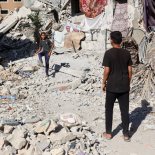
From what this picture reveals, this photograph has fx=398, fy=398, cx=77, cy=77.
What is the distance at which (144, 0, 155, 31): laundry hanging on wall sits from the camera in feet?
52.6

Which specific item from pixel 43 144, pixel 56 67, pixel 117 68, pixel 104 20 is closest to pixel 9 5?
pixel 104 20

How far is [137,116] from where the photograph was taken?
8.09 meters

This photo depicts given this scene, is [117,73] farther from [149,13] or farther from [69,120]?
[149,13]

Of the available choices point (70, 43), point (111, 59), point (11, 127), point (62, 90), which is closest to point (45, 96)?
point (62, 90)

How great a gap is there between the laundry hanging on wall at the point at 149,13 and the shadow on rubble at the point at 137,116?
294 inches

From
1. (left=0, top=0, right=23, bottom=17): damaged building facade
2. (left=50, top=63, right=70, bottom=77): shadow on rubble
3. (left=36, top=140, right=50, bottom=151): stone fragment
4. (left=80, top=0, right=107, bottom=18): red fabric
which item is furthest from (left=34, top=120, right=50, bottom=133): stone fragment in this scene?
(left=0, top=0, right=23, bottom=17): damaged building facade

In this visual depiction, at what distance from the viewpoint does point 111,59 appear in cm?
632

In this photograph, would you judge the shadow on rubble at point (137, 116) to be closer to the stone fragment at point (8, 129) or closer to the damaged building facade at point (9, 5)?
the stone fragment at point (8, 129)

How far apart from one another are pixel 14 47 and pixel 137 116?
12832mm

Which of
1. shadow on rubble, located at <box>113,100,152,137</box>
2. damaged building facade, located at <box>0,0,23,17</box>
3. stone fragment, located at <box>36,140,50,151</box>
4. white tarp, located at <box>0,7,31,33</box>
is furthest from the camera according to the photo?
damaged building facade, located at <box>0,0,23,17</box>

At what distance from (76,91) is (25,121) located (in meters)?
3.40

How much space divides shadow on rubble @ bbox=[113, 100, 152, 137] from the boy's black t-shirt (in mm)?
1048

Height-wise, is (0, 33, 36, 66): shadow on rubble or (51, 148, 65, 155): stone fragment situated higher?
(51, 148, 65, 155): stone fragment

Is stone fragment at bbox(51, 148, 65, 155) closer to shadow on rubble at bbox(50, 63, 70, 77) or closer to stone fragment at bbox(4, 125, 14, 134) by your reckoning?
stone fragment at bbox(4, 125, 14, 134)
